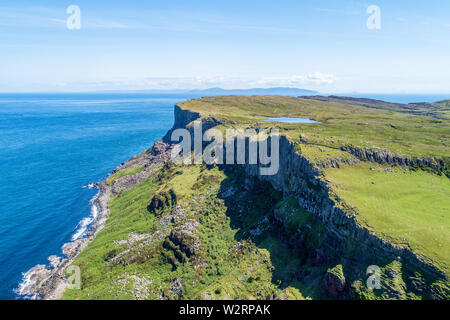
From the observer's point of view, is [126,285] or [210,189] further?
[210,189]

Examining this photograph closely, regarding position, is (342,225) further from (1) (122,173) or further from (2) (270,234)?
(1) (122,173)

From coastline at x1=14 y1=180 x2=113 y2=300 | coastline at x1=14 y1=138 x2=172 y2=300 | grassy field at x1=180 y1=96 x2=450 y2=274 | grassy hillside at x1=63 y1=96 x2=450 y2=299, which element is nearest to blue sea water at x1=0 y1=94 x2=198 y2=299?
coastline at x1=14 y1=180 x2=113 y2=300

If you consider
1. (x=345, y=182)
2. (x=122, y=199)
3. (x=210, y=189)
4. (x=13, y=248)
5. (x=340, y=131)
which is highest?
(x=340, y=131)

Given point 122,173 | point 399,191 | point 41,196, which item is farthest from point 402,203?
point 41,196

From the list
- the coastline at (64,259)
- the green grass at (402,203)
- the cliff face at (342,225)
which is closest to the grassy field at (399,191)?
the green grass at (402,203)

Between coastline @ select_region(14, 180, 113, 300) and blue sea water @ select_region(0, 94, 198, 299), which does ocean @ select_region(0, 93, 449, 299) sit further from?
coastline @ select_region(14, 180, 113, 300)
